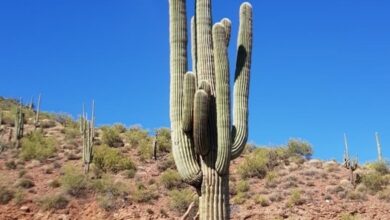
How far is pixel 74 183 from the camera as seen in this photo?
791 inches

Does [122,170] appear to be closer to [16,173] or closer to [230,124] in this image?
[16,173]

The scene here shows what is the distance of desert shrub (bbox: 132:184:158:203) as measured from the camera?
65.2ft

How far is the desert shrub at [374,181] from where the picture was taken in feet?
70.4

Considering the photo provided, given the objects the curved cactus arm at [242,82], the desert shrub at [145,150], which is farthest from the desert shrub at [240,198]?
the curved cactus arm at [242,82]

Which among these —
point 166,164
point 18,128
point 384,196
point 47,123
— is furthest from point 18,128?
point 384,196

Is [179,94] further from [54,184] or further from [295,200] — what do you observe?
[54,184]

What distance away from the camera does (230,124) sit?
30.5 feet

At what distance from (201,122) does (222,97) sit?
677 mm

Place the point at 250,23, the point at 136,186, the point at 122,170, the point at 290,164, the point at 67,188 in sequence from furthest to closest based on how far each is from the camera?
the point at 290,164
the point at 122,170
the point at 136,186
the point at 67,188
the point at 250,23

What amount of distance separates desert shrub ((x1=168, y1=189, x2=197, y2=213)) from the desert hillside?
4 cm

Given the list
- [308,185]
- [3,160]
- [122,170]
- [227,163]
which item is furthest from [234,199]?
[227,163]

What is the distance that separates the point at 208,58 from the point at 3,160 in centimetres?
1629

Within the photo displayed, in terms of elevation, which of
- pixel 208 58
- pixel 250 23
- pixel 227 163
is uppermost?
pixel 250 23

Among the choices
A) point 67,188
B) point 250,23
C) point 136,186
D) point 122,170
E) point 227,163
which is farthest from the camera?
point 122,170
